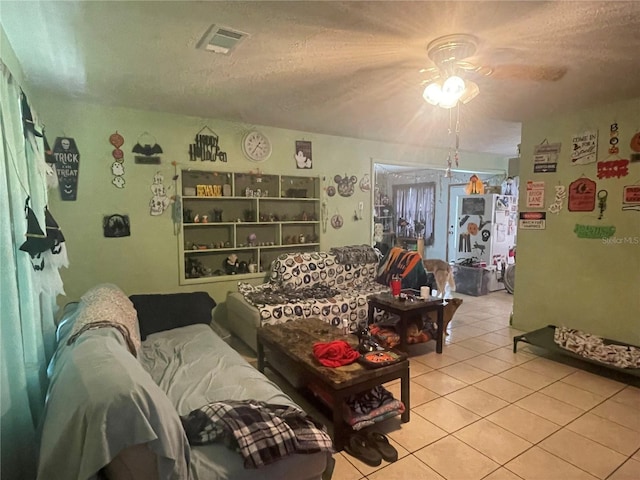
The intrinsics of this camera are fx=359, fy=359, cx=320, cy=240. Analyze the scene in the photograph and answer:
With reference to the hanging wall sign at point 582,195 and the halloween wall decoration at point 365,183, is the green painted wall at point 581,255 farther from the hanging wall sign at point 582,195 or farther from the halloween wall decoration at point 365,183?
the halloween wall decoration at point 365,183

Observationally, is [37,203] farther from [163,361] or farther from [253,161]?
[253,161]

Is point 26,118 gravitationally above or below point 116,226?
above

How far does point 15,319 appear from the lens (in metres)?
1.52

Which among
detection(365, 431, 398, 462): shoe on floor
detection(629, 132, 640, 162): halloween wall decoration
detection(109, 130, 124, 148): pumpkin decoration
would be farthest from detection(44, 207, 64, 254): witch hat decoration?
detection(629, 132, 640, 162): halloween wall decoration

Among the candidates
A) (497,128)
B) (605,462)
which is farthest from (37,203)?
(497,128)

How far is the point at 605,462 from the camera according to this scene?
1994 millimetres

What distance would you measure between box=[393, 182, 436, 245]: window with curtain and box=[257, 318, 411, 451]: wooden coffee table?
5.65m

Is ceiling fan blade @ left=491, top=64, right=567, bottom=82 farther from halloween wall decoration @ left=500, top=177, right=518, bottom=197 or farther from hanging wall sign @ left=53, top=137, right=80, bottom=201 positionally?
halloween wall decoration @ left=500, top=177, right=518, bottom=197

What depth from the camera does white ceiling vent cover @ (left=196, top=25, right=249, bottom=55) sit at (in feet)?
6.39

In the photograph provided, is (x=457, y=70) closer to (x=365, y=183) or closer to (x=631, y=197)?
(x=631, y=197)

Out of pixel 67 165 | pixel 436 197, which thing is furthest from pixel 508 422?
pixel 436 197

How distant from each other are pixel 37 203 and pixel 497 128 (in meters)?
4.52

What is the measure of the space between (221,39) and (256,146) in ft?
6.84

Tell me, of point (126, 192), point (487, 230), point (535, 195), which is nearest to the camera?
point (126, 192)
